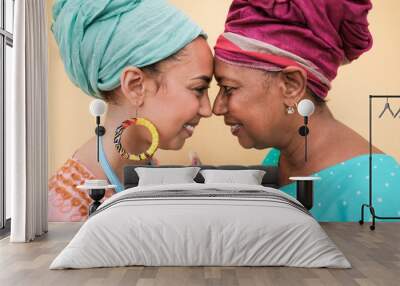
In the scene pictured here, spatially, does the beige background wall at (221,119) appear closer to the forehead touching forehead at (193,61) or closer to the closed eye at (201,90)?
the forehead touching forehead at (193,61)

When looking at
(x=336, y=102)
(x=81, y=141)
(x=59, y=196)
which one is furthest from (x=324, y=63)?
(x=59, y=196)

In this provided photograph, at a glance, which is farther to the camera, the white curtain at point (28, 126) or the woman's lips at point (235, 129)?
the woman's lips at point (235, 129)

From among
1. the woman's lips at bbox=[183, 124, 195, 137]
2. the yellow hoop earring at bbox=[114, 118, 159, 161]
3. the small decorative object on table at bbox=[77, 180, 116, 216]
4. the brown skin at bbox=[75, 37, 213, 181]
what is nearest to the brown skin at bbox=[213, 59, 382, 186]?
the brown skin at bbox=[75, 37, 213, 181]

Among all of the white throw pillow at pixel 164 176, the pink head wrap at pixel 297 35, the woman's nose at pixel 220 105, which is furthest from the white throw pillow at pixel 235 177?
the pink head wrap at pixel 297 35

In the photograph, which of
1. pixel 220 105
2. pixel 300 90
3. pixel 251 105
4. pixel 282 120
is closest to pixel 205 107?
pixel 220 105

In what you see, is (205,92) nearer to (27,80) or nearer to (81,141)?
(81,141)

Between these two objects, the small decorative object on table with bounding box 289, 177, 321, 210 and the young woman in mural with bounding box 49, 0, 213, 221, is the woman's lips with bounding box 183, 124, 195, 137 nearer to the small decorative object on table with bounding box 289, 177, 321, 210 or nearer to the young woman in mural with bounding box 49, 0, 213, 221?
the young woman in mural with bounding box 49, 0, 213, 221

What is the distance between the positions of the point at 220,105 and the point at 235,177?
106 cm

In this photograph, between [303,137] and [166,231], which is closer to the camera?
[166,231]

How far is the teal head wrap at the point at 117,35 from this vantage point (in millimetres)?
7281

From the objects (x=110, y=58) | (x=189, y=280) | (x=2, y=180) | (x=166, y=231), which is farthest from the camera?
(x=110, y=58)

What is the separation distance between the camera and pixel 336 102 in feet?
24.6

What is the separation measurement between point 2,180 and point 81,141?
128 centimetres

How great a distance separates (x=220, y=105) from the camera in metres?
7.41
